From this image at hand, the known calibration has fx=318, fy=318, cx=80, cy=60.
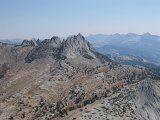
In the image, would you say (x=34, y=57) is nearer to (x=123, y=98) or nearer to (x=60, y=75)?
(x=60, y=75)

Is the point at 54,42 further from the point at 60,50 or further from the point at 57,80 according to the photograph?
the point at 57,80

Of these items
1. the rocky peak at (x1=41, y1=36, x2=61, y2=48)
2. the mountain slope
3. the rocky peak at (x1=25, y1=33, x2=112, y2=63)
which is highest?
the rocky peak at (x1=41, y1=36, x2=61, y2=48)

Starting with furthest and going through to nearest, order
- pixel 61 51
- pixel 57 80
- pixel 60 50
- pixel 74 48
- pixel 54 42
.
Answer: pixel 54 42 → pixel 74 48 → pixel 60 50 → pixel 61 51 → pixel 57 80

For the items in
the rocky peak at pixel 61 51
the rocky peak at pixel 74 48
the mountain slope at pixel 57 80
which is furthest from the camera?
the rocky peak at pixel 74 48

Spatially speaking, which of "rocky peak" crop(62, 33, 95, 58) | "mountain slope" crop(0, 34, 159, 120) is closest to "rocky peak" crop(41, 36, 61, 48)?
"mountain slope" crop(0, 34, 159, 120)

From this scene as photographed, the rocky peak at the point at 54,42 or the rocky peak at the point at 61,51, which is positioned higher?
the rocky peak at the point at 54,42

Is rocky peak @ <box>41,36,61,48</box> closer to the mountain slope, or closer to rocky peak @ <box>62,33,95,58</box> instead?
the mountain slope

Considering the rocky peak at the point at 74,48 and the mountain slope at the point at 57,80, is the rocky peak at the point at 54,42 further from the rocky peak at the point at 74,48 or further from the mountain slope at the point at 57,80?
the rocky peak at the point at 74,48

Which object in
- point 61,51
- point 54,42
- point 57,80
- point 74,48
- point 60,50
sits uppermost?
point 54,42

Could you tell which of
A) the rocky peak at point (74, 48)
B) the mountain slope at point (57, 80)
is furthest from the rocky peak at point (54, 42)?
the rocky peak at point (74, 48)

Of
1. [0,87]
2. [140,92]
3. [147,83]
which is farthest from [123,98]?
[0,87]

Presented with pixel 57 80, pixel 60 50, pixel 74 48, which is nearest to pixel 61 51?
pixel 60 50
